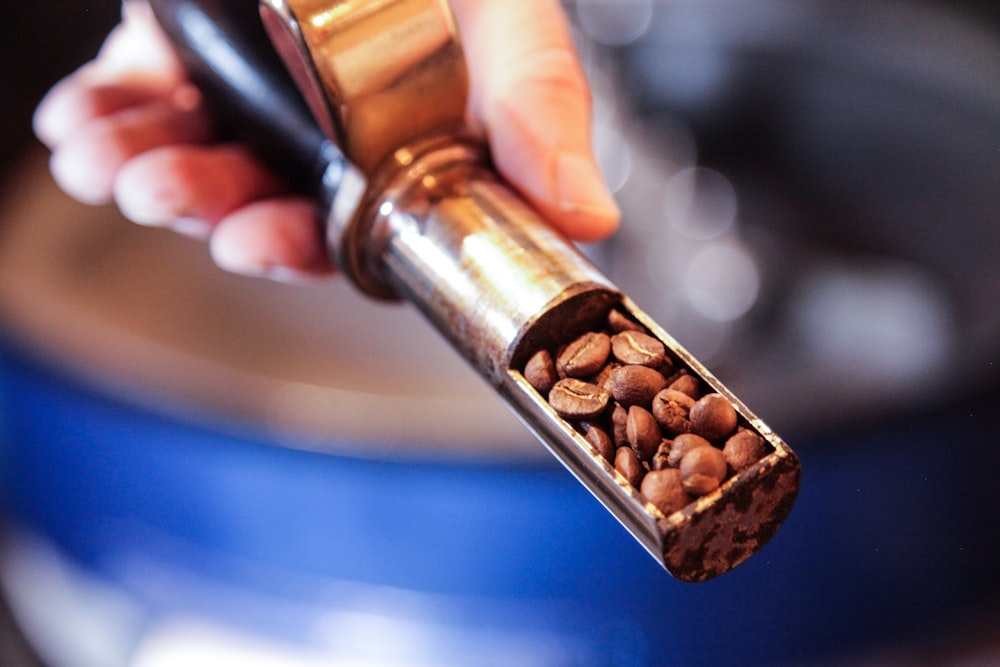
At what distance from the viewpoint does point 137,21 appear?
1113 millimetres

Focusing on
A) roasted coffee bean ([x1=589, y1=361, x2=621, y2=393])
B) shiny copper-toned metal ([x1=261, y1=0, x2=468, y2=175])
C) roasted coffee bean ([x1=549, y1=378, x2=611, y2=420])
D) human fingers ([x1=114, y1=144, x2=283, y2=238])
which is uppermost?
shiny copper-toned metal ([x1=261, y1=0, x2=468, y2=175])

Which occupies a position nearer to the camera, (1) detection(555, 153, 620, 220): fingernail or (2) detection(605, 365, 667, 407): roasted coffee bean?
(2) detection(605, 365, 667, 407): roasted coffee bean

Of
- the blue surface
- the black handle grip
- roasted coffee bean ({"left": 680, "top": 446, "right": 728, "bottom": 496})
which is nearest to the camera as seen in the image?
roasted coffee bean ({"left": 680, "top": 446, "right": 728, "bottom": 496})

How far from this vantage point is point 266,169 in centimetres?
90

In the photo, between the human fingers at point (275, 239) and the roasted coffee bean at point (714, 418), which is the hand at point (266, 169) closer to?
the human fingers at point (275, 239)

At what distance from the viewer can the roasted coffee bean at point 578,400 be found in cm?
51

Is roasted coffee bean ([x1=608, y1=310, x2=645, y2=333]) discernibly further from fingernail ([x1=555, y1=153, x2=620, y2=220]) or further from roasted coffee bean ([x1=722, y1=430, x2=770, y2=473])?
fingernail ([x1=555, y1=153, x2=620, y2=220])

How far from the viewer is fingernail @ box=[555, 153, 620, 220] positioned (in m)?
0.79

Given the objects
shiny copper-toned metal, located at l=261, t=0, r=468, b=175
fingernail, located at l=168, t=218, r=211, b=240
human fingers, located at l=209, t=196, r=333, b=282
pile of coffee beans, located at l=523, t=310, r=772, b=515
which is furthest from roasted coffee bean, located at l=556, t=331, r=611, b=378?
fingernail, located at l=168, t=218, r=211, b=240

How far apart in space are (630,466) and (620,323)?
106mm

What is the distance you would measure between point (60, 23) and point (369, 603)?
1.07 meters

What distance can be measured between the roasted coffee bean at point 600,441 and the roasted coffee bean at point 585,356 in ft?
0.13

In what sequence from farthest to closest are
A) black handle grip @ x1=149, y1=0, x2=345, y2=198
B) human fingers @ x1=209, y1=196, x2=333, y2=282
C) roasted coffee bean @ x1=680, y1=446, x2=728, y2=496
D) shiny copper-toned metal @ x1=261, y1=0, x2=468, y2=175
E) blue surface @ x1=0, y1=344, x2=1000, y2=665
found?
1. blue surface @ x1=0, y1=344, x2=1000, y2=665
2. human fingers @ x1=209, y1=196, x2=333, y2=282
3. black handle grip @ x1=149, y1=0, x2=345, y2=198
4. shiny copper-toned metal @ x1=261, y1=0, x2=468, y2=175
5. roasted coffee bean @ x1=680, y1=446, x2=728, y2=496

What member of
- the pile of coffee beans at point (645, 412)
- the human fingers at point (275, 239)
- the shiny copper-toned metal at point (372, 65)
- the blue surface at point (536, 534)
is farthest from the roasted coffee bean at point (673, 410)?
the blue surface at point (536, 534)
